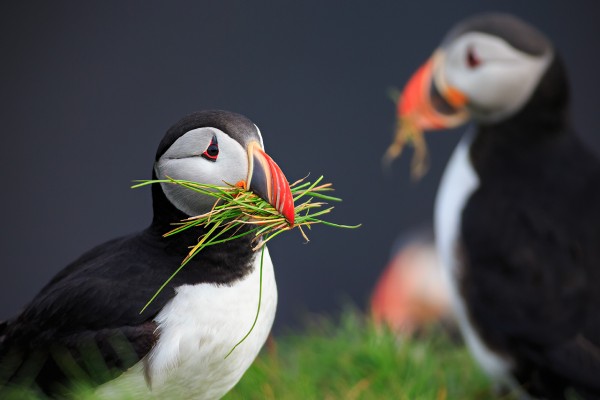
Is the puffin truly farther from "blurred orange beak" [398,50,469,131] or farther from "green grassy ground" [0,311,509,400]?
"blurred orange beak" [398,50,469,131]

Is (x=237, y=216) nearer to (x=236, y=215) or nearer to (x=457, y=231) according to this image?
(x=236, y=215)

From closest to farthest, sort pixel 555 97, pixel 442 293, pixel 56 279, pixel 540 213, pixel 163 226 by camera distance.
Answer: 1. pixel 163 226
2. pixel 56 279
3. pixel 540 213
4. pixel 555 97
5. pixel 442 293

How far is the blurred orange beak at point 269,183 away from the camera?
3.87 feet

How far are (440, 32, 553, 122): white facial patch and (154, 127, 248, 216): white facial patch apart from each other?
3.34 feet

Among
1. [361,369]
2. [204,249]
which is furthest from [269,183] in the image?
[361,369]

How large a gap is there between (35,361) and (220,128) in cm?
43

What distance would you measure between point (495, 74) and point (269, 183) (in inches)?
41.8

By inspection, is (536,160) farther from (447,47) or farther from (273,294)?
(273,294)

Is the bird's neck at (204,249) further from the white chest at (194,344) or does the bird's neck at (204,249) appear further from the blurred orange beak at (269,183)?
the blurred orange beak at (269,183)

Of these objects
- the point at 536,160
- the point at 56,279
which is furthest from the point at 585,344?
the point at 56,279

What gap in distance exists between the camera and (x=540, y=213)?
1.91 meters

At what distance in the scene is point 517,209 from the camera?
6.36 ft

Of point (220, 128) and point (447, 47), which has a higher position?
point (220, 128)

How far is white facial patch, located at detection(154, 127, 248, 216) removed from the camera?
1227mm
